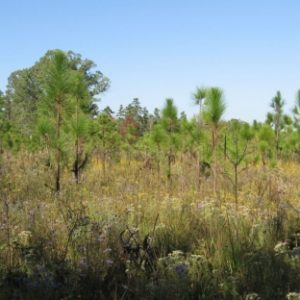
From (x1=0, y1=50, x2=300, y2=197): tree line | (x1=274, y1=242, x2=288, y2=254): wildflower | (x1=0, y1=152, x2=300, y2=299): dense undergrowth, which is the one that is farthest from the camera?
(x1=0, y1=50, x2=300, y2=197): tree line

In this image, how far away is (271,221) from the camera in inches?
225

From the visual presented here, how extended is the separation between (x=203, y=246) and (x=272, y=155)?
13.6 m

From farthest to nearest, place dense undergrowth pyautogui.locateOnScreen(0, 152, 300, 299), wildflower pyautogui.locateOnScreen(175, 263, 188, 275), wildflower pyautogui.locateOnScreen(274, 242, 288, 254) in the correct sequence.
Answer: wildflower pyautogui.locateOnScreen(274, 242, 288, 254), wildflower pyautogui.locateOnScreen(175, 263, 188, 275), dense undergrowth pyautogui.locateOnScreen(0, 152, 300, 299)

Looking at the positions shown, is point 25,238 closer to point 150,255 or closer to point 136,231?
point 136,231

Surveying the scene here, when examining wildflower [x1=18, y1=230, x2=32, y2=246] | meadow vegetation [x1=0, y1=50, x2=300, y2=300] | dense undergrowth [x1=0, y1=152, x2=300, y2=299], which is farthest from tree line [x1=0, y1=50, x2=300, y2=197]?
wildflower [x1=18, y1=230, x2=32, y2=246]

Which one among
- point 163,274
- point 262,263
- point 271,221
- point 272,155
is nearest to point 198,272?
point 163,274

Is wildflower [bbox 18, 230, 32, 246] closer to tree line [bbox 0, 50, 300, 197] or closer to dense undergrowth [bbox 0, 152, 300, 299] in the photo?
dense undergrowth [bbox 0, 152, 300, 299]

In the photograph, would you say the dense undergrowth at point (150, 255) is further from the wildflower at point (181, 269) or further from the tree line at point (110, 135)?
the tree line at point (110, 135)

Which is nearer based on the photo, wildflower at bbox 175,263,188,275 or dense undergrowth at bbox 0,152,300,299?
dense undergrowth at bbox 0,152,300,299

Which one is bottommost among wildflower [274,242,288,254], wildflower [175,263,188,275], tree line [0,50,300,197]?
wildflower [175,263,188,275]

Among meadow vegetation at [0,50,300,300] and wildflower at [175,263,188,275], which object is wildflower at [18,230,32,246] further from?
wildflower at [175,263,188,275]

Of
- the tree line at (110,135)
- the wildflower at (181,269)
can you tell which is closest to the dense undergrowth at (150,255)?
the wildflower at (181,269)

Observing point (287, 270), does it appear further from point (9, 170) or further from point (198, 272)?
point (9, 170)

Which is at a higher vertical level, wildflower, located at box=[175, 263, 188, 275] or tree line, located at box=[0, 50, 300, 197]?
tree line, located at box=[0, 50, 300, 197]
